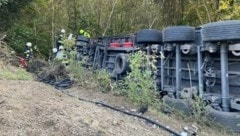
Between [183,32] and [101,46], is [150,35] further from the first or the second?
[101,46]

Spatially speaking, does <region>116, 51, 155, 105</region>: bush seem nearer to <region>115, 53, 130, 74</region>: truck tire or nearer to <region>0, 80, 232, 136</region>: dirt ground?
<region>0, 80, 232, 136</region>: dirt ground

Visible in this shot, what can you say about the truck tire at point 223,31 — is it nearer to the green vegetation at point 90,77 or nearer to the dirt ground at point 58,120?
the dirt ground at point 58,120

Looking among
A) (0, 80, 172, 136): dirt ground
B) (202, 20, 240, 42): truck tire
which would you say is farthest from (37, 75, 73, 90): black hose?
(202, 20, 240, 42): truck tire

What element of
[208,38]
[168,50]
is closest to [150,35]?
[168,50]

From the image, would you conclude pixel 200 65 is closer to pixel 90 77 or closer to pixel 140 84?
pixel 140 84

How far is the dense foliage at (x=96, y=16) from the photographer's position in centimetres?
1265

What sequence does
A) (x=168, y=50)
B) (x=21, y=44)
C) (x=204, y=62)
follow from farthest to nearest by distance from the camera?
(x=21, y=44), (x=168, y=50), (x=204, y=62)

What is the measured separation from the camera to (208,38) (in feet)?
16.8

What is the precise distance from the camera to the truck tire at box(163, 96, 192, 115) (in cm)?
547

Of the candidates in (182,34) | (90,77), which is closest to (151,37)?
(182,34)

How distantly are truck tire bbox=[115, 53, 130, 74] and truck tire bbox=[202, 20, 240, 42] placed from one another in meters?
2.52

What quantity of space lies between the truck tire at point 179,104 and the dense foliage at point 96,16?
22.9ft

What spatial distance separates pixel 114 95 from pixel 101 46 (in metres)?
2.87

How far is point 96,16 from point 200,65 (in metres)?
10.9
